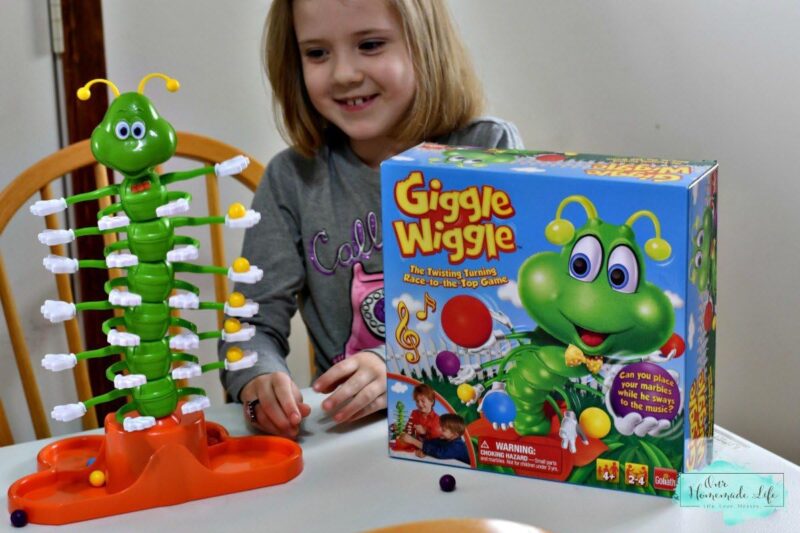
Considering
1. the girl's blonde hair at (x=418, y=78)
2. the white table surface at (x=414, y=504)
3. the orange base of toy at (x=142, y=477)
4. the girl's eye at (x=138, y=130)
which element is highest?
the girl's blonde hair at (x=418, y=78)

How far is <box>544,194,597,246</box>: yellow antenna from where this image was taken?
0.76 meters

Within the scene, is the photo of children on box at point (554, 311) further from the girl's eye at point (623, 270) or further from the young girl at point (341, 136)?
the young girl at point (341, 136)

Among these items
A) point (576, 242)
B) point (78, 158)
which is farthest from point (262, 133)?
point (576, 242)

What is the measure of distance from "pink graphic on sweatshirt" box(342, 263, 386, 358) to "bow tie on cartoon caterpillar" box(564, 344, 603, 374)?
1.38 feet

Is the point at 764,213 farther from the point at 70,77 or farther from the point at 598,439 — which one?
the point at 70,77

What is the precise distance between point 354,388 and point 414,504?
0.56 ft

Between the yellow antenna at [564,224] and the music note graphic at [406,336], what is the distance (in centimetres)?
14

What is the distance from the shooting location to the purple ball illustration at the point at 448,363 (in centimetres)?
84

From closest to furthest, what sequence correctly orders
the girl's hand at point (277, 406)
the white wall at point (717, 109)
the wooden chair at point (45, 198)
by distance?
the girl's hand at point (277, 406), the wooden chair at point (45, 198), the white wall at point (717, 109)

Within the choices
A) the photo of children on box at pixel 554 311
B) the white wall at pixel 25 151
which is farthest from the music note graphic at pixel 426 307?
the white wall at pixel 25 151

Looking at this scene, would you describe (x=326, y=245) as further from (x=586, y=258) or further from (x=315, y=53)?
(x=586, y=258)

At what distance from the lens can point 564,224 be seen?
0.77 m

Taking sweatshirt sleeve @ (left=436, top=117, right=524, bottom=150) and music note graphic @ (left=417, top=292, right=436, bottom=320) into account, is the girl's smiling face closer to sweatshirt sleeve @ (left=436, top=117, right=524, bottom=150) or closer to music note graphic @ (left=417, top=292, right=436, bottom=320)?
sweatshirt sleeve @ (left=436, top=117, right=524, bottom=150)

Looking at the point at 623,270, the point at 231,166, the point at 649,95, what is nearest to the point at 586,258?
the point at 623,270
